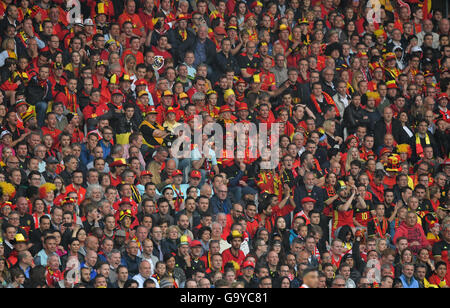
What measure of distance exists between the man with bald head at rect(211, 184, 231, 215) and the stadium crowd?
2cm

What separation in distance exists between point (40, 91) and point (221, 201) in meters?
3.01

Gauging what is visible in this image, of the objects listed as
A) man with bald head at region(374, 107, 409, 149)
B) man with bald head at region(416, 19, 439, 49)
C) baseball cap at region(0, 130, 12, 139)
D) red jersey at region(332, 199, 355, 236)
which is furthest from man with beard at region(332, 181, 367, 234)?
baseball cap at region(0, 130, 12, 139)

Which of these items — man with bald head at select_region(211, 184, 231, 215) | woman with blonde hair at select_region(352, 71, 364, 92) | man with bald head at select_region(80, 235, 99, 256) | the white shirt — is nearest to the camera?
the white shirt

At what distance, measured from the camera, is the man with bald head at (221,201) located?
1689cm

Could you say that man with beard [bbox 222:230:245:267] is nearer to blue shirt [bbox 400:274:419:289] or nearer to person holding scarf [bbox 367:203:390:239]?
person holding scarf [bbox 367:203:390:239]

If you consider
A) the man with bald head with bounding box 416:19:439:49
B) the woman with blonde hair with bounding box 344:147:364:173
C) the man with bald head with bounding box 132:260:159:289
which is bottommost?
the man with bald head with bounding box 132:260:159:289

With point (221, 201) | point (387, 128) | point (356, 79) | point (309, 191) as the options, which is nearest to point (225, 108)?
point (221, 201)

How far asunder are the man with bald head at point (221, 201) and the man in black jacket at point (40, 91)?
8.75ft

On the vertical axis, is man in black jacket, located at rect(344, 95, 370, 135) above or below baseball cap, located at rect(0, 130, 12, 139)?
above

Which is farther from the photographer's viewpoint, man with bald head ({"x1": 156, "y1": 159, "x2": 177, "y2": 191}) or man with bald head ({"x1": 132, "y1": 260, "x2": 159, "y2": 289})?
man with bald head ({"x1": 156, "y1": 159, "x2": 177, "y2": 191})

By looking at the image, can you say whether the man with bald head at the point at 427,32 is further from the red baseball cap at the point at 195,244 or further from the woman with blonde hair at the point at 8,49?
the woman with blonde hair at the point at 8,49

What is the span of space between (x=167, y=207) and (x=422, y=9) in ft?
21.7

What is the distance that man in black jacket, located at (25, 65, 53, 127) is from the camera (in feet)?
56.0

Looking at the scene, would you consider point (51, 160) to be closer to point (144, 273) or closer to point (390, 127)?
point (144, 273)
